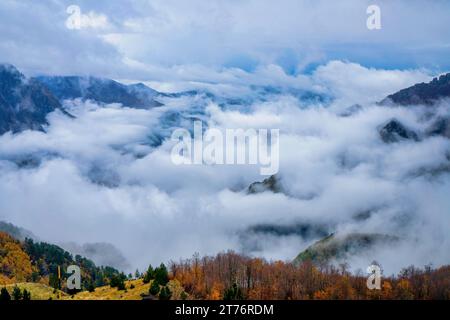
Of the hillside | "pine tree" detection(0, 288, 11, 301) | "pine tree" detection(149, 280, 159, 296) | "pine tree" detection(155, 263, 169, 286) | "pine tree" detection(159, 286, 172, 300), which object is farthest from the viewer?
the hillside

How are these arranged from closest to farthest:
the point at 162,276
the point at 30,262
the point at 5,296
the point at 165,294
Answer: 1. the point at 5,296
2. the point at 165,294
3. the point at 162,276
4. the point at 30,262

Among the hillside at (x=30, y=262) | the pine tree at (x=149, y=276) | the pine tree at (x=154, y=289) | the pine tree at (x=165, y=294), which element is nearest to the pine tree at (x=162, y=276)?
the pine tree at (x=149, y=276)

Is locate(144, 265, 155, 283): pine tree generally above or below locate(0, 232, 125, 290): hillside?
below

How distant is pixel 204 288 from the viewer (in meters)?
37.4

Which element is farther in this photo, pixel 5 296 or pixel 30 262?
pixel 30 262

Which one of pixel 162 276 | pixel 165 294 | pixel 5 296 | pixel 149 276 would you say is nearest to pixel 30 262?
pixel 149 276

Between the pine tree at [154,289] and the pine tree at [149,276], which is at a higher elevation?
the pine tree at [149,276]

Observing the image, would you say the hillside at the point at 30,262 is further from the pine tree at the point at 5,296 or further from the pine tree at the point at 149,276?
the pine tree at the point at 5,296

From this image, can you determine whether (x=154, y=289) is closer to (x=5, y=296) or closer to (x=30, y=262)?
(x=5, y=296)

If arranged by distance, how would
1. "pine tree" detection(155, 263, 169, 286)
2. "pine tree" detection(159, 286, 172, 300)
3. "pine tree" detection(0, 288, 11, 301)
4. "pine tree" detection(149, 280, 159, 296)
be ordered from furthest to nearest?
"pine tree" detection(155, 263, 169, 286) → "pine tree" detection(149, 280, 159, 296) → "pine tree" detection(159, 286, 172, 300) → "pine tree" detection(0, 288, 11, 301)

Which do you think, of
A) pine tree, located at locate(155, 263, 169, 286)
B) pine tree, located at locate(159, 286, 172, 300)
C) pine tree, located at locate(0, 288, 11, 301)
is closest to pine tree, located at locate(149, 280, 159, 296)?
pine tree, located at locate(159, 286, 172, 300)

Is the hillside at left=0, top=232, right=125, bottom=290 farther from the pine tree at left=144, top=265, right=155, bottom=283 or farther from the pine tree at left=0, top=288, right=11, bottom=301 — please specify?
the pine tree at left=0, top=288, right=11, bottom=301
